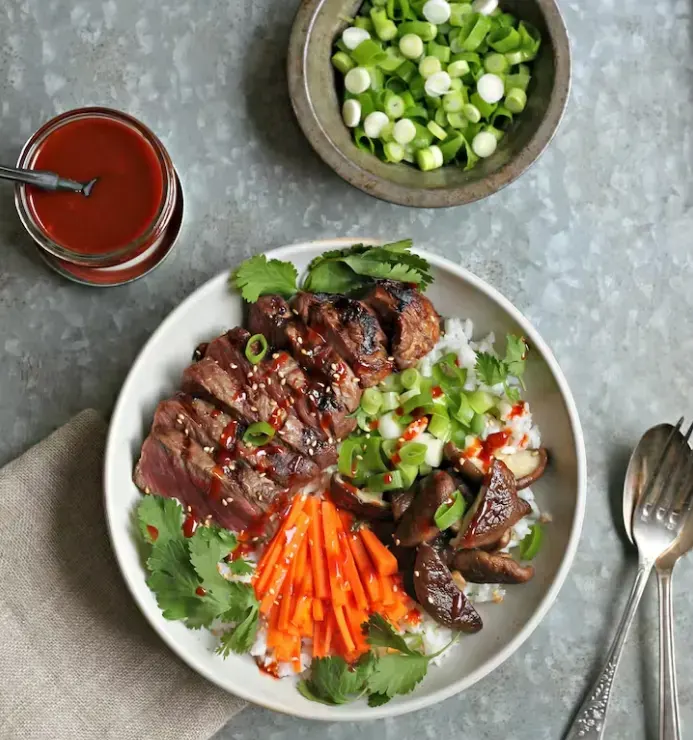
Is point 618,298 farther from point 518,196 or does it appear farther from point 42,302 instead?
point 42,302

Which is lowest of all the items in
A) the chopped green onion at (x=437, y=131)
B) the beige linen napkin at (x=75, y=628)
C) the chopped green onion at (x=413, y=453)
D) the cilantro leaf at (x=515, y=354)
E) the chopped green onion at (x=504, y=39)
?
the beige linen napkin at (x=75, y=628)

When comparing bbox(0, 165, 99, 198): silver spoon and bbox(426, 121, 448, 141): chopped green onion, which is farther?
bbox(426, 121, 448, 141): chopped green onion

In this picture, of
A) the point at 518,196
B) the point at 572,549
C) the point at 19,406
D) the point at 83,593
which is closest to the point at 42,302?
the point at 19,406

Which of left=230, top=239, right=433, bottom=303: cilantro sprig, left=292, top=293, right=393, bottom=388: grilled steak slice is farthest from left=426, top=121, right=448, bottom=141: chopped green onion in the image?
left=292, top=293, right=393, bottom=388: grilled steak slice

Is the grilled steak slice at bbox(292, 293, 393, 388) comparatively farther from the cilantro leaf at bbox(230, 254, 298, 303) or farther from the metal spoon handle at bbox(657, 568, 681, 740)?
the metal spoon handle at bbox(657, 568, 681, 740)

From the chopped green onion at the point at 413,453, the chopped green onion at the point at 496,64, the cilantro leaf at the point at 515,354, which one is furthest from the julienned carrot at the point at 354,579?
the chopped green onion at the point at 496,64

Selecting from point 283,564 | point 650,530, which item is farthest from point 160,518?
point 650,530

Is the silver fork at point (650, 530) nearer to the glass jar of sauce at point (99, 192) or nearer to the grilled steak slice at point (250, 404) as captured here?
the grilled steak slice at point (250, 404)
